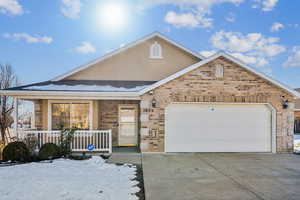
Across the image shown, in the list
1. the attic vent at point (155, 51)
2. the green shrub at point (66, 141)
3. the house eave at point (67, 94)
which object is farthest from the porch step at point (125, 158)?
the attic vent at point (155, 51)

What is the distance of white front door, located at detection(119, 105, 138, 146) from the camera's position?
10.9 metres

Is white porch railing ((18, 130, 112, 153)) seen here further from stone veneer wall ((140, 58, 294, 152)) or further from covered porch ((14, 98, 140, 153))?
stone veneer wall ((140, 58, 294, 152))

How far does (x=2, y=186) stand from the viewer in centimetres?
479

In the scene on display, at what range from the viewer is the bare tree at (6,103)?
14472mm

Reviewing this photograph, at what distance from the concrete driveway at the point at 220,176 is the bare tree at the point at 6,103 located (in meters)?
11.5

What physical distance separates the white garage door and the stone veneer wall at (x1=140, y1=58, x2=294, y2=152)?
1.10 ft

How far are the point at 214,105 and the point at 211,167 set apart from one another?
10.6ft

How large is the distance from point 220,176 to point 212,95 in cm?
403

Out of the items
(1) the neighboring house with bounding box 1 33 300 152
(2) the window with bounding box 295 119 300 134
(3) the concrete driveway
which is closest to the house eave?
(1) the neighboring house with bounding box 1 33 300 152

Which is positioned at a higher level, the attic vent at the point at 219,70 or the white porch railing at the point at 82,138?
the attic vent at the point at 219,70

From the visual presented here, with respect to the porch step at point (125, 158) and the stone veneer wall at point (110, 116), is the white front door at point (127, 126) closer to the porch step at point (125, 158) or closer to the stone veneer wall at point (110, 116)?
the stone veneer wall at point (110, 116)

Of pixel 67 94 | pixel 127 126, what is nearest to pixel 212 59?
pixel 127 126

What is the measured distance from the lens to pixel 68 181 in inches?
204

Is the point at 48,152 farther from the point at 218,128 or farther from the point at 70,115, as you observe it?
the point at 218,128
